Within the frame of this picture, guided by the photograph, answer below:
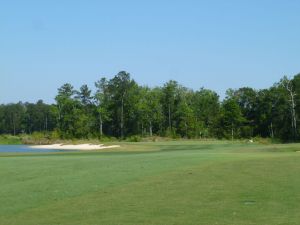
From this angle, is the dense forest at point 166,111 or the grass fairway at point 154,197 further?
the dense forest at point 166,111

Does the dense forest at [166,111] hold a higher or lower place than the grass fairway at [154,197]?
higher

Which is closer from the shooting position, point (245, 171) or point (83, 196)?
point (83, 196)

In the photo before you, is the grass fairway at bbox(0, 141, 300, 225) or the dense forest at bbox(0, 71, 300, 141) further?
the dense forest at bbox(0, 71, 300, 141)

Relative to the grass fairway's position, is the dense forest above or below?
above

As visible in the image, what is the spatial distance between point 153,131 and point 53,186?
13185 centimetres

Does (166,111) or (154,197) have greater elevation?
(166,111)

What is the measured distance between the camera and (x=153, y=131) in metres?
151

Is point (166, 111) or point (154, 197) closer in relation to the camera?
point (154, 197)

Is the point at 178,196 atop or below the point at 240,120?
below

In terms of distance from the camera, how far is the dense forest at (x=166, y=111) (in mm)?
125812

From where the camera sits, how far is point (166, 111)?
144 metres

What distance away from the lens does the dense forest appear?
125812 millimetres

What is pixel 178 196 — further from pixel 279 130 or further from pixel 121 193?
pixel 279 130

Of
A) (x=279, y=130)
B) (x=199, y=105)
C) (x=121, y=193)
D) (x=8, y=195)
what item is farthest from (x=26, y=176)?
(x=199, y=105)
